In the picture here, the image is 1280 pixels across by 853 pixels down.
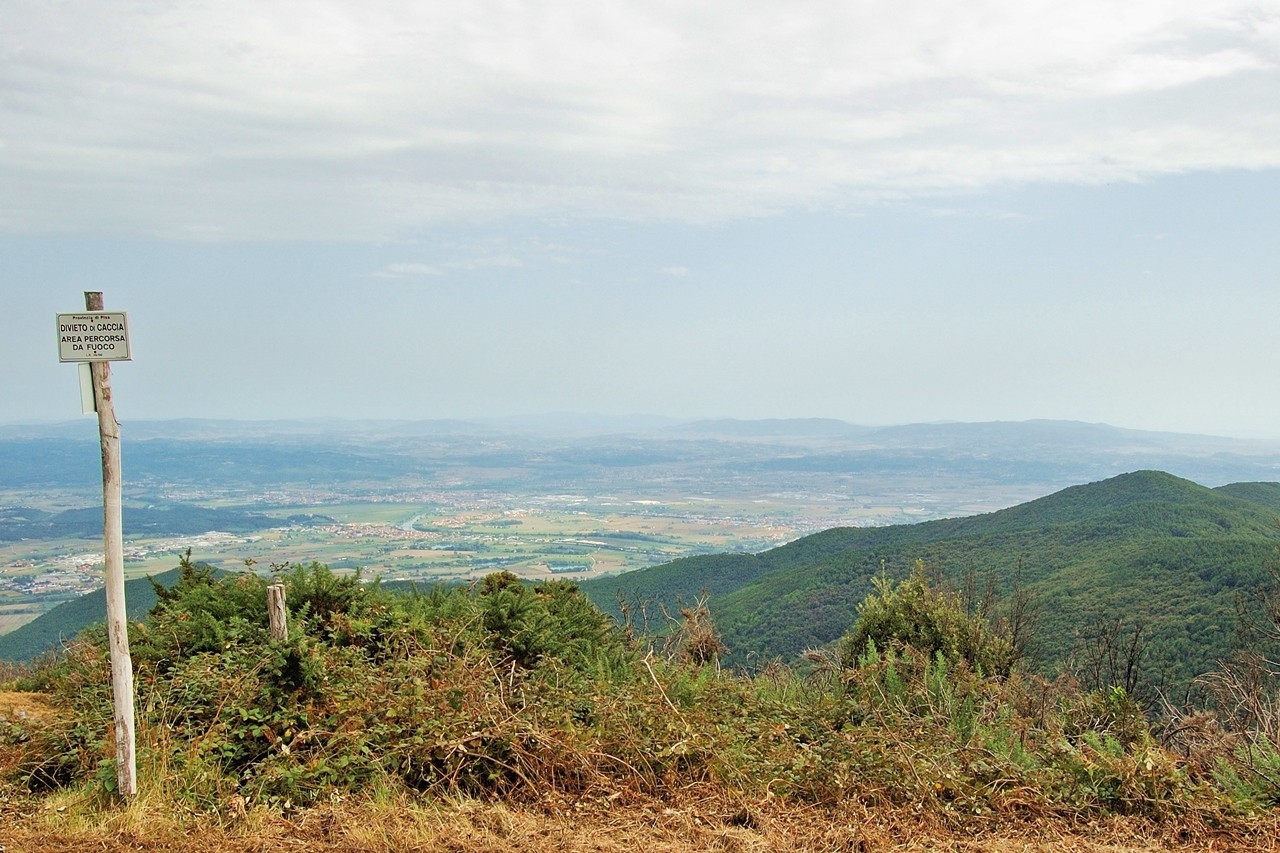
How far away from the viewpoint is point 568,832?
5.37 meters

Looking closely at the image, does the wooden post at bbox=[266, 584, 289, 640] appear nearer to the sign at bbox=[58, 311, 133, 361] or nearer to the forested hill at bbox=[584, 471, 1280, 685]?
the sign at bbox=[58, 311, 133, 361]

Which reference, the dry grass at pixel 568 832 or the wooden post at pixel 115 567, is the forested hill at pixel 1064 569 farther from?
the wooden post at pixel 115 567

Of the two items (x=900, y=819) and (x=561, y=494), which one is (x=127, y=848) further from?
(x=561, y=494)

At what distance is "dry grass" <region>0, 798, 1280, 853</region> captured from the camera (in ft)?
16.9

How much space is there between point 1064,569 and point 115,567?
3821 cm

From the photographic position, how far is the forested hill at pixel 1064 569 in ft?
86.1

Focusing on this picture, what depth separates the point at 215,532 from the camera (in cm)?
7794

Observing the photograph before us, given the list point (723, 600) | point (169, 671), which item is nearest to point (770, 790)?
point (169, 671)

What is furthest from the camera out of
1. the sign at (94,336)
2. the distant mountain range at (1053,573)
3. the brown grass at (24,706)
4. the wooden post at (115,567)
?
the distant mountain range at (1053,573)

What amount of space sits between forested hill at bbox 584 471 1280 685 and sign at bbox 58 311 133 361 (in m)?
17.3

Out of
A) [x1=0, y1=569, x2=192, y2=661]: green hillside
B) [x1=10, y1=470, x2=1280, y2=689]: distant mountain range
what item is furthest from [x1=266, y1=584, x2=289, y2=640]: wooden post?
[x1=0, y1=569, x2=192, y2=661]: green hillside

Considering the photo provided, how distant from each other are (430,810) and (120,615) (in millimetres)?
2216

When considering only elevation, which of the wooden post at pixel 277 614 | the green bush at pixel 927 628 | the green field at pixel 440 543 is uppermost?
the wooden post at pixel 277 614

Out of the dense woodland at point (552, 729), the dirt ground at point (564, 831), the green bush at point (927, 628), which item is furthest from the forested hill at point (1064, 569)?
the dirt ground at point (564, 831)
